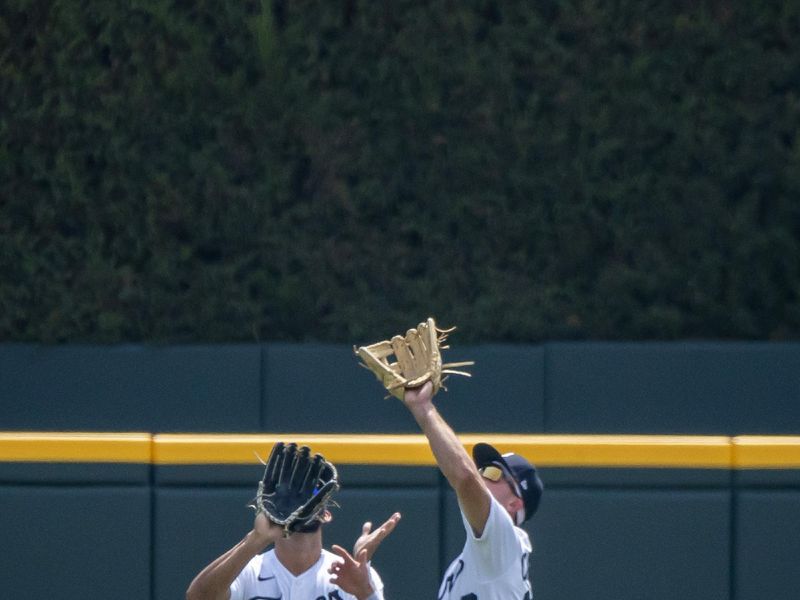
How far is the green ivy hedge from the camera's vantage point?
280 inches

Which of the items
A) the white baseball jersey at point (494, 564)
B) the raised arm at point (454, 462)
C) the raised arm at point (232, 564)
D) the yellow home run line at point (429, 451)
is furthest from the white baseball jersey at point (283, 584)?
the yellow home run line at point (429, 451)

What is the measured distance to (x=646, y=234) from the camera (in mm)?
7148

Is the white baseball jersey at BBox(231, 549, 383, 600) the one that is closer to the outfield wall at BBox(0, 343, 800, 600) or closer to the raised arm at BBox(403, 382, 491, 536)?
the raised arm at BBox(403, 382, 491, 536)

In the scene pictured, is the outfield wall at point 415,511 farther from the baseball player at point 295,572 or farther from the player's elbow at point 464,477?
the player's elbow at point 464,477

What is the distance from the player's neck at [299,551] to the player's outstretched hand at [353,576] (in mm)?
306

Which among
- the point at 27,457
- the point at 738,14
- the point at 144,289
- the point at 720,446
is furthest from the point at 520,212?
the point at 27,457

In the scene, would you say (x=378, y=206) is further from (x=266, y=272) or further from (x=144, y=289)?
(x=144, y=289)

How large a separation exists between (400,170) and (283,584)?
4083 mm

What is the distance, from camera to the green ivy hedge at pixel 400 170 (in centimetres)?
712


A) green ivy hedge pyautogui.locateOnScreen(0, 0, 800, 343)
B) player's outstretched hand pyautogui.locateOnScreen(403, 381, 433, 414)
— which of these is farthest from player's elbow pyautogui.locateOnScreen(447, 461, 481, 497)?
green ivy hedge pyautogui.locateOnScreen(0, 0, 800, 343)

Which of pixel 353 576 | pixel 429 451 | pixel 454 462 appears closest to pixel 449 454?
pixel 454 462

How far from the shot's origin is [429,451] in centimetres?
433

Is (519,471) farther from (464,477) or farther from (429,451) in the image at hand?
→ (429,451)

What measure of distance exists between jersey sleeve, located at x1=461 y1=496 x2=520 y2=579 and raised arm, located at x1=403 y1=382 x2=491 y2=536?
2 cm
